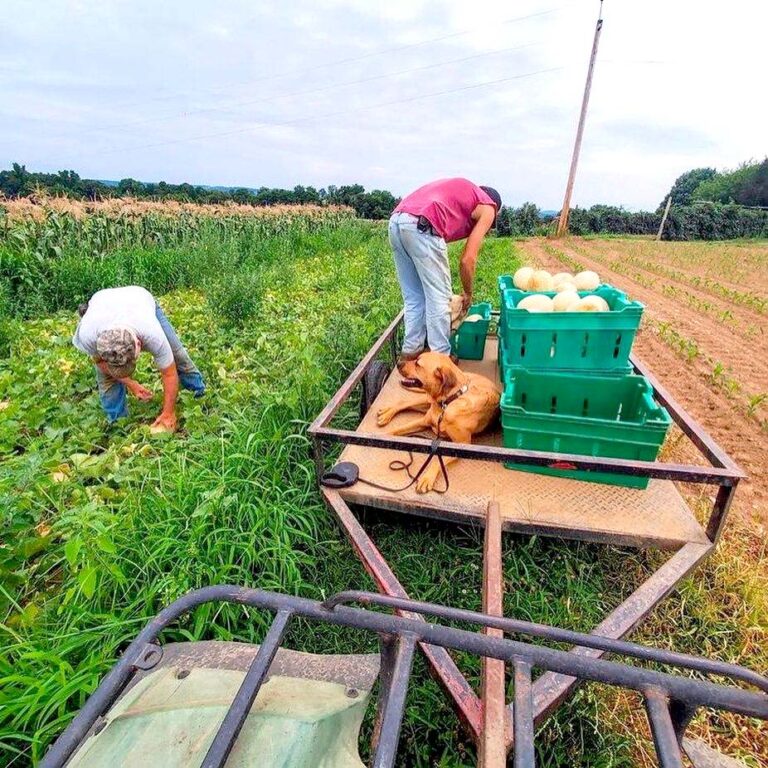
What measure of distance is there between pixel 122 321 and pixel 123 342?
10.8 inches

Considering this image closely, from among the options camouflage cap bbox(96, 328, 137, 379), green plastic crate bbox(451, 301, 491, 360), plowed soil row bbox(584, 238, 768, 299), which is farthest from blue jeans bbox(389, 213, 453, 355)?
plowed soil row bbox(584, 238, 768, 299)

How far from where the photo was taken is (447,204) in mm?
3408

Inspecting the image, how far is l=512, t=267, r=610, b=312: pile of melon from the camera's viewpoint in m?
2.93

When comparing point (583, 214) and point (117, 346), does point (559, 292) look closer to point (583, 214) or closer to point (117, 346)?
point (117, 346)

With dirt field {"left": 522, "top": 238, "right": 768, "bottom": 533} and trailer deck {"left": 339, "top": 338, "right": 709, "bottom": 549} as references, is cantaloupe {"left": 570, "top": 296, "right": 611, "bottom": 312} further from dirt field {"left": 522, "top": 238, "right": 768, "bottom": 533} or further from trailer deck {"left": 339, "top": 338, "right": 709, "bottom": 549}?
dirt field {"left": 522, "top": 238, "right": 768, "bottom": 533}

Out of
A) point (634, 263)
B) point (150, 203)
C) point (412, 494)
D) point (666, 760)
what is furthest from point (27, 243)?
point (634, 263)

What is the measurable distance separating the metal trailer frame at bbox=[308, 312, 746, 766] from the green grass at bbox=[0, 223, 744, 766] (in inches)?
15.7

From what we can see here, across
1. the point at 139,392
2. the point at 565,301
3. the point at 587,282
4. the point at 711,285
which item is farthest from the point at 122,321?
the point at 711,285

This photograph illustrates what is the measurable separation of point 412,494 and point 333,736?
1.41 meters

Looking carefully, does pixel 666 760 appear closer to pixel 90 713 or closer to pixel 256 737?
pixel 256 737

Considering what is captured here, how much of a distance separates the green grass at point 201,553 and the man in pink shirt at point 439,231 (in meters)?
1.13

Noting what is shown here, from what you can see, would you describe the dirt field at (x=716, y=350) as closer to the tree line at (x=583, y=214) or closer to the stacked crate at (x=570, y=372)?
the stacked crate at (x=570, y=372)

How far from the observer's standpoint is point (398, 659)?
1.11 metres

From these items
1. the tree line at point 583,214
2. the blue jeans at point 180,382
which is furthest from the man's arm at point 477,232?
the tree line at point 583,214
